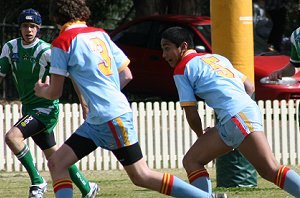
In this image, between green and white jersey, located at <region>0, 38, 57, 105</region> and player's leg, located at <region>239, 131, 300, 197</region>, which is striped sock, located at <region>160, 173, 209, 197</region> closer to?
player's leg, located at <region>239, 131, 300, 197</region>

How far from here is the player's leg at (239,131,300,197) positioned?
324 inches

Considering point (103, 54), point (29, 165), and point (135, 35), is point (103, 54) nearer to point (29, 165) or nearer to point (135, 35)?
point (29, 165)

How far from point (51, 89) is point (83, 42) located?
44cm

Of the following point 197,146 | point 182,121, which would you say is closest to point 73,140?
point 197,146

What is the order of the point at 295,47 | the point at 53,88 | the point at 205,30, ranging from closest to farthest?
the point at 53,88
the point at 295,47
the point at 205,30

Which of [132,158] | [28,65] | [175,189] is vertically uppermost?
[28,65]

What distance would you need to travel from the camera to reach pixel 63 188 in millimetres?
7844

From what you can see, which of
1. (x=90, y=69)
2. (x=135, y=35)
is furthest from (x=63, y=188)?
(x=135, y=35)

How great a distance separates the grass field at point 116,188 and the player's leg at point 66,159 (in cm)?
266

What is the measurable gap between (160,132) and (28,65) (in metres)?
4.49

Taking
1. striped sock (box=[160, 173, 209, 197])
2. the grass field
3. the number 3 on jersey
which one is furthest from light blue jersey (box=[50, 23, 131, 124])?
the grass field

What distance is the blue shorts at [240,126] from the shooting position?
827 cm

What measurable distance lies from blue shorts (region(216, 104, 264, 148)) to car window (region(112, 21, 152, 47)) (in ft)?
35.8

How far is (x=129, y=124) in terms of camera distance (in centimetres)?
780
